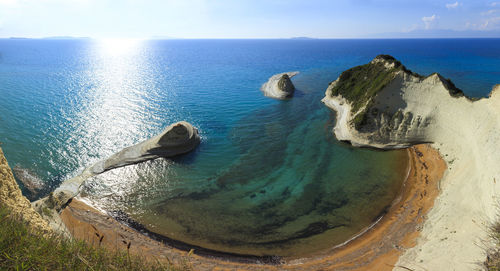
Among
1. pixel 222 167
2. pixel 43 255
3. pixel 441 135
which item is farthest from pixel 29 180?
pixel 441 135

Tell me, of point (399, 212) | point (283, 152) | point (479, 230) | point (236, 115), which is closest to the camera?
point (479, 230)

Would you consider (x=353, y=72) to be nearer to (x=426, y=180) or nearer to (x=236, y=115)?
(x=236, y=115)

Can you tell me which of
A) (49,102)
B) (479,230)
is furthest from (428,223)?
(49,102)

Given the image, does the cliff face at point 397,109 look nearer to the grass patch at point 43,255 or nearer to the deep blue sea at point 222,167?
the deep blue sea at point 222,167

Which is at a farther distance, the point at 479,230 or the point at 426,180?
the point at 426,180

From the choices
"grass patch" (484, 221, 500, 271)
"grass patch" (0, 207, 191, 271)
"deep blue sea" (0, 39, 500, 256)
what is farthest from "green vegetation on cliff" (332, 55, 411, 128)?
"grass patch" (0, 207, 191, 271)

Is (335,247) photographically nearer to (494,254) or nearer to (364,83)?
(494,254)

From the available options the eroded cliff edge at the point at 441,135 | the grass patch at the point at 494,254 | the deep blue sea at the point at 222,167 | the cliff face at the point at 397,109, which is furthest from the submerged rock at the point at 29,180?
the cliff face at the point at 397,109
